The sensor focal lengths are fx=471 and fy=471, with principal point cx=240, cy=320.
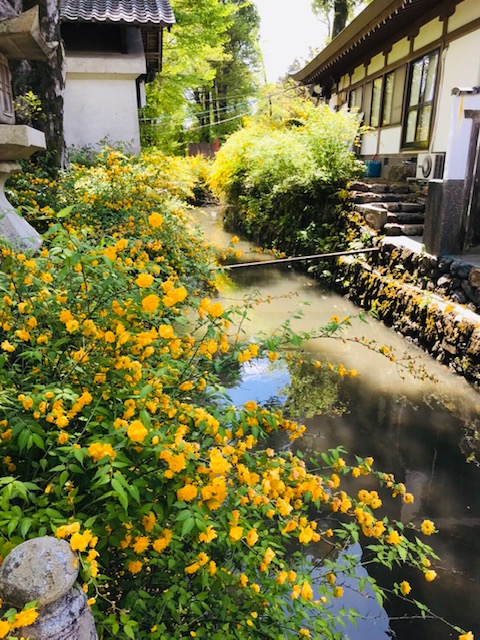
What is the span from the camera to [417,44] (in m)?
10.6

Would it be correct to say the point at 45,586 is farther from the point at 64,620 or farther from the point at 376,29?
the point at 376,29

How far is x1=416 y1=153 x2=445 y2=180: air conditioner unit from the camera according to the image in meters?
9.33

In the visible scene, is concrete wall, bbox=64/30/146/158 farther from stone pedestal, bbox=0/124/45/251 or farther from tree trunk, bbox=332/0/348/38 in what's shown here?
tree trunk, bbox=332/0/348/38

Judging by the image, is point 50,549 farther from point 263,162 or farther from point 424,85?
point 263,162

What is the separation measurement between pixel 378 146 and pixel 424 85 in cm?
257

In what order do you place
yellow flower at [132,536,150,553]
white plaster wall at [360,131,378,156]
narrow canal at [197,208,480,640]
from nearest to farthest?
yellow flower at [132,536,150,553], narrow canal at [197,208,480,640], white plaster wall at [360,131,378,156]

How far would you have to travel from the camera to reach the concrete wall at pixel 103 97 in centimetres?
1196

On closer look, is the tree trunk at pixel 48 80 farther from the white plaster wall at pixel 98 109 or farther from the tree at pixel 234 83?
the tree at pixel 234 83

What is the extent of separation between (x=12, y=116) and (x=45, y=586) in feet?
12.3

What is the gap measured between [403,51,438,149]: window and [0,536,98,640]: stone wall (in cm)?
1103

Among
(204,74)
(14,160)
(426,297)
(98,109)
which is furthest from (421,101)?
(204,74)

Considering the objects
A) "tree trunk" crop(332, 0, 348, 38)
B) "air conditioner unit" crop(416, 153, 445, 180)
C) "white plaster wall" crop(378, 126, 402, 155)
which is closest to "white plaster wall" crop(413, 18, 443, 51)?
"white plaster wall" crop(378, 126, 402, 155)

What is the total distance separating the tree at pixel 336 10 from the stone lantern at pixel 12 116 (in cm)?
1904

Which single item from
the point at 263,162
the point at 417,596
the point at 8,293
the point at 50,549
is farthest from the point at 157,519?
the point at 263,162
